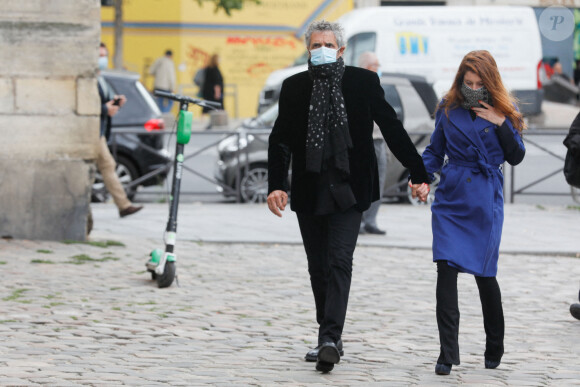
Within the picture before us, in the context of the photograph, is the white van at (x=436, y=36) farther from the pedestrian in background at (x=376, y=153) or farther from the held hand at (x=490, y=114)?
the held hand at (x=490, y=114)

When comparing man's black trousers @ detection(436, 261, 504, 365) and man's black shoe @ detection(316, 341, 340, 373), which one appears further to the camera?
man's black trousers @ detection(436, 261, 504, 365)

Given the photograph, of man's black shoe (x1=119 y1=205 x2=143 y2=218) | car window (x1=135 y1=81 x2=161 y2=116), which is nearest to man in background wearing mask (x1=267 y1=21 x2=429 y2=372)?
man's black shoe (x1=119 y1=205 x2=143 y2=218)

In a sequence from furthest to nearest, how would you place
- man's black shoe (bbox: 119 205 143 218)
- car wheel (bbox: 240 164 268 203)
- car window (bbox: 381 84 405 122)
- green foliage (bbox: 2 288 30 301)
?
car wheel (bbox: 240 164 268 203)
car window (bbox: 381 84 405 122)
man's black shoe (bbox: 119 205 143 218)
green foliage (bbox: 2 288 30 301)

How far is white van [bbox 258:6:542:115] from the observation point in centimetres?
2444

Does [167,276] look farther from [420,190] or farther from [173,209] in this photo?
[420,190]

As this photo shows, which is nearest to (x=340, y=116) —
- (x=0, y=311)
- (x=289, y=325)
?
(x=289, y=325)

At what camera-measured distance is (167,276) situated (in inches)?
346

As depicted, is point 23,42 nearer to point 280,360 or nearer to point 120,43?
point 280,360

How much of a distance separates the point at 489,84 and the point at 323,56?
84 cm

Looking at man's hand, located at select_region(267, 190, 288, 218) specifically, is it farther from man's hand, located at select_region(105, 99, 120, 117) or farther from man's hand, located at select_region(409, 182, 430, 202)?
man's hand, located at select_region(105, 99, 120, 117)

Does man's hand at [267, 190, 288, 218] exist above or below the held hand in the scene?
below

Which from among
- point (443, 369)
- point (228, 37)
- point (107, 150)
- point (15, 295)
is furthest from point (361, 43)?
point (443, 369)

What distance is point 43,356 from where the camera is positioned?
6.31 m

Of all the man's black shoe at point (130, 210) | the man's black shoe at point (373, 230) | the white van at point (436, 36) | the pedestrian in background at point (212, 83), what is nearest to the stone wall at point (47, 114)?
the man's black shoe at point (130, 210)
